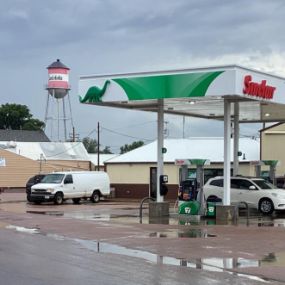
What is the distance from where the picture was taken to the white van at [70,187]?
37.2 metres

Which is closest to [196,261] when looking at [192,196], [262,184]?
[192,196]

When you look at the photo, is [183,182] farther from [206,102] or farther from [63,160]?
[63,160]

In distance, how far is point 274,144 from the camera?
41656mm

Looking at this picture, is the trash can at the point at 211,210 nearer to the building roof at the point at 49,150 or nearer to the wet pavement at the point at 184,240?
the wet pavement at the point at 184,240

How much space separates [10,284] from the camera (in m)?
9.81

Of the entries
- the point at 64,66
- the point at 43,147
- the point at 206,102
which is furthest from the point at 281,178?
the point at 64,66

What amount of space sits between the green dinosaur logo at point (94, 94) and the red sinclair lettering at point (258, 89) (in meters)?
5.37

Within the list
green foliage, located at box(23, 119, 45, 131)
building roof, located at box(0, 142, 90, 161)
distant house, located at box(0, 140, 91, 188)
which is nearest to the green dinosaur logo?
distant house, located at box(0, 140, 91, 188)

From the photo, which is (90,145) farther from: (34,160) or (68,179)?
(68,179)

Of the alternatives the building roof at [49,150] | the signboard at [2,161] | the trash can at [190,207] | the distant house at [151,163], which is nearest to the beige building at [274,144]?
the distant house at [151,163]

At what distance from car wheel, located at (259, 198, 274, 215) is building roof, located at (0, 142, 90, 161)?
146 feet

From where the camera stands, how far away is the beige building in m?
41.3

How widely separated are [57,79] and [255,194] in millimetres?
57711

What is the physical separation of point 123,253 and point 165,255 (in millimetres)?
949
